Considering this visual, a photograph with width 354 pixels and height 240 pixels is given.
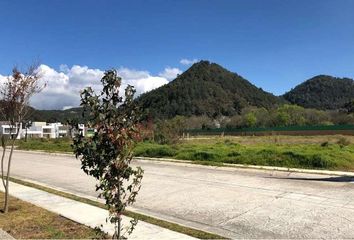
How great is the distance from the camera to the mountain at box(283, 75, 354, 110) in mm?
181538

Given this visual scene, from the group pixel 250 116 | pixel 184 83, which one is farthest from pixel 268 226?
pixel 184 83

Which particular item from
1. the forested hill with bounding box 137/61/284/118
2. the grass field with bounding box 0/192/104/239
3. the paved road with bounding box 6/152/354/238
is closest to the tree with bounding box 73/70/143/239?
the grass field with bounding box 0/192/104/239

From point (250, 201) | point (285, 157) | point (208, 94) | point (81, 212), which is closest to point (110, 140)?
point (81, 212)

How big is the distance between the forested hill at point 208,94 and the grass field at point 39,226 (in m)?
116

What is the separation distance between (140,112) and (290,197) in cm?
676

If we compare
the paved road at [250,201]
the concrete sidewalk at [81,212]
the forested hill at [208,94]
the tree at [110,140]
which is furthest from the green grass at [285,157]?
the forested hill at [208,94]

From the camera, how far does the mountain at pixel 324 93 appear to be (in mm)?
181538

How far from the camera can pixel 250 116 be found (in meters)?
114

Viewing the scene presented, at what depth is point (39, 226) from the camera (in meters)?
7.97

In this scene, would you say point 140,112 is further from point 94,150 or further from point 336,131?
point 336,131

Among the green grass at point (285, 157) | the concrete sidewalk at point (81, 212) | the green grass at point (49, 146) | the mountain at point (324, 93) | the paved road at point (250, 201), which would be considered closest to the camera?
the concrete sidewalk at point (81, 212)

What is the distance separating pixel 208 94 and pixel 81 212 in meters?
148

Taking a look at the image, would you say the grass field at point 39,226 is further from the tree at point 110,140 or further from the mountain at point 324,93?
the mountain at point 324,93

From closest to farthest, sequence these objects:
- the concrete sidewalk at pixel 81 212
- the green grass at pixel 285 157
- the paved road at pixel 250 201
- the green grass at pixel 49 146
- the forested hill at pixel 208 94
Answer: the concrete sidewalk at pixel 81 212
the paved road at pixel 250 201
the green grass at pixel 285 157
the green grass at pixel 49 146
the forested hill at pixel 208 94
